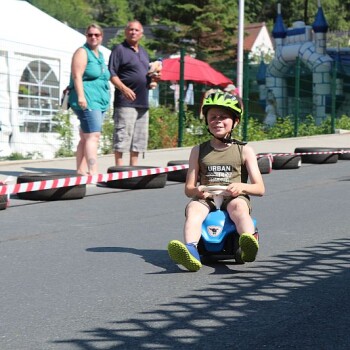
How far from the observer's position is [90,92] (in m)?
11.5

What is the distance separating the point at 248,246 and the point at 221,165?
0.73m

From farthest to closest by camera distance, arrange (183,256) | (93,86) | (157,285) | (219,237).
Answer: (93,86), (219,237), (183,256), (157,285)

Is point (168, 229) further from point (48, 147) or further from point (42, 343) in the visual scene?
point (48, 147)

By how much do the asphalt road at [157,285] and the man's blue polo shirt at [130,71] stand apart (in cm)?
291

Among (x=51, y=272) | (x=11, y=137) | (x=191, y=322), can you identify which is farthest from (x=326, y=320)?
(x=11, y=137)

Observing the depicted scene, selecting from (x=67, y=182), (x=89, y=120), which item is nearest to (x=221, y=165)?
(x=67, y=182)

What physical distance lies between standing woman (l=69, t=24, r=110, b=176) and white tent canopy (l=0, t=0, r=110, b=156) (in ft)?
17.1

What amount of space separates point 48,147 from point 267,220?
31.6 ft

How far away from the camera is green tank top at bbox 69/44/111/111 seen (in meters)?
11.5

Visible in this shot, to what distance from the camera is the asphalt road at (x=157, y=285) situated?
438 cm

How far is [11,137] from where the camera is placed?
1708 cm

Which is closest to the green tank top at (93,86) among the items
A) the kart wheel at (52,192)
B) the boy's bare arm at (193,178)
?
the kart wheel at (52,192)

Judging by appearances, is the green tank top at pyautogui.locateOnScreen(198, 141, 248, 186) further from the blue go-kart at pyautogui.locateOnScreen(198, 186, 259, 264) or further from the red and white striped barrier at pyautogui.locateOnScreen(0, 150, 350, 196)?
the red and white striped barrier at pyautogui.locateOnScreen(0, 150, 350, 196)

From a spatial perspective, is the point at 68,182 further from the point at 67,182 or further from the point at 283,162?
the point at 283,162
